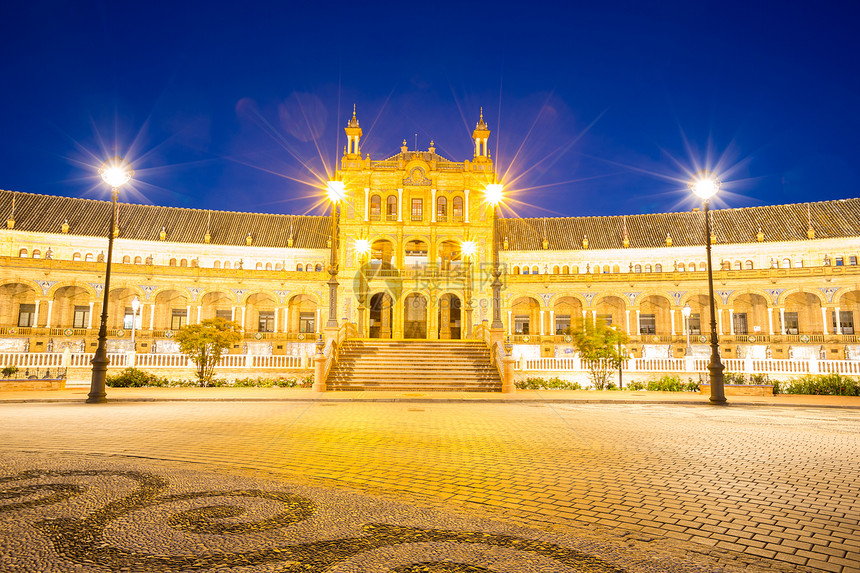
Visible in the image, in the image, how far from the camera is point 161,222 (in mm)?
58500

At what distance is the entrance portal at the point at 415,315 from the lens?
158ft

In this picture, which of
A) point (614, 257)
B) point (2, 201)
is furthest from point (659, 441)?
point (2, 201)

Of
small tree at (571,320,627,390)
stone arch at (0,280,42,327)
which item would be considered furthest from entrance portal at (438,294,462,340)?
stone arch at (0,280,42,327)

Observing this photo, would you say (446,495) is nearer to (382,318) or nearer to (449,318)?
(449,318)

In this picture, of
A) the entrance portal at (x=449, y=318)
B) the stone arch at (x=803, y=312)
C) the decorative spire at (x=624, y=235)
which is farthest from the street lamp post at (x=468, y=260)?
the stone arch at (x=803, y=312)

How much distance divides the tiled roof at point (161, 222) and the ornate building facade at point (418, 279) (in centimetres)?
19

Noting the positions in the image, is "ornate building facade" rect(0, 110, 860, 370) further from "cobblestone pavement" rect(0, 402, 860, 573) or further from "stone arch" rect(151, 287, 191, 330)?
"cobblestone pavement" rect(0, 402, 860, 573)

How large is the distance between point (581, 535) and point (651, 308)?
54.3 m

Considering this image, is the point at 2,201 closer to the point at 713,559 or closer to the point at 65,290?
the point at 65,290

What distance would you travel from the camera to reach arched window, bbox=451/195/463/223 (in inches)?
1921

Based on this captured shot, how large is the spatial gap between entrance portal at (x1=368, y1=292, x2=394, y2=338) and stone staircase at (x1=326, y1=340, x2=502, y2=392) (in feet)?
55.9

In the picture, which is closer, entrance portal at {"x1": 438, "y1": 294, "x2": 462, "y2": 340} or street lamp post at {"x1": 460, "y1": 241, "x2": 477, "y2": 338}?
street lamp post at {"x1": 460, "y1": 241, "x2": 477, "y2": 338}

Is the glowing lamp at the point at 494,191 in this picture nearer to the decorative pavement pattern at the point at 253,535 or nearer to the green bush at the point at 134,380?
the decorative pavement pattern at the point at 253,535

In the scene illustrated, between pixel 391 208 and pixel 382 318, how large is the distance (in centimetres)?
1019
